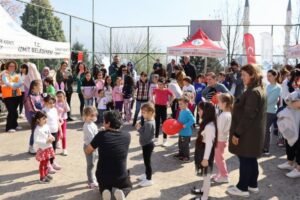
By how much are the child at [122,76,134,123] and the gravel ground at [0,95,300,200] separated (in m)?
2.71

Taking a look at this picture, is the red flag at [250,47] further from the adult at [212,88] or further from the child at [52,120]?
the child at [52,120]

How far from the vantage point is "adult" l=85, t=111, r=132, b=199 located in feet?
13.5

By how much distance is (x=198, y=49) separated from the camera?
40.2 feet

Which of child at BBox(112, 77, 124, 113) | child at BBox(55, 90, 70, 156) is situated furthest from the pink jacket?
child at BBox(55, 90, 70, 156)

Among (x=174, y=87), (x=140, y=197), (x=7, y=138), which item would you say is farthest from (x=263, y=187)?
(x=7, y=138)

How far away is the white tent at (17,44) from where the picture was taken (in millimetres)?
8188

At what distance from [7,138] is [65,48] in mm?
3626

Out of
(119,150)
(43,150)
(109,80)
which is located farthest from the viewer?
(109,80)

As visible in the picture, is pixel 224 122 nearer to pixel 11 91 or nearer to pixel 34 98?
pixel 34 98

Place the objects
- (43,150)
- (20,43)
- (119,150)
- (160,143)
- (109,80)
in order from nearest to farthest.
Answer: (119,150) → (43,150) → (160,143) → (20,43) → (109,80)

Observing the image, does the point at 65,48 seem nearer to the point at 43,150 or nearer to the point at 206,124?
the point at 43,150

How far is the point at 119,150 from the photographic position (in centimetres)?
418

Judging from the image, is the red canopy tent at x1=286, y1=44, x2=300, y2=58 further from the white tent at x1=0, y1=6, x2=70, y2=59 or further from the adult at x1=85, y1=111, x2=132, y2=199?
the adult at x1=85, y1=111, x2=132, y2=199

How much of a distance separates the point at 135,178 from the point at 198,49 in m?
7.71
